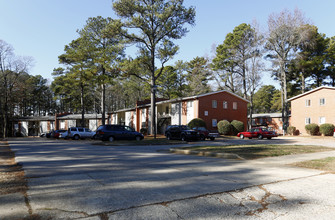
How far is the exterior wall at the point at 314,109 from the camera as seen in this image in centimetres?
3591

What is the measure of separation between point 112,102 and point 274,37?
1804 inches

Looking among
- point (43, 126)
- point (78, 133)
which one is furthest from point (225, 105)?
point (43, 126)

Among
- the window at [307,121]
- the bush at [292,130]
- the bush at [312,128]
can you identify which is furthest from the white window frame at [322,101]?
the bush at [292,130]

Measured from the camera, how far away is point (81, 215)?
12.3 feet

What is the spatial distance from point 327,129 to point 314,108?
516cm

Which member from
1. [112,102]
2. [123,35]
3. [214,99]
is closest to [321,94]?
[214,99]

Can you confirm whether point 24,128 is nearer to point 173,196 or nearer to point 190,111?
point 190,111

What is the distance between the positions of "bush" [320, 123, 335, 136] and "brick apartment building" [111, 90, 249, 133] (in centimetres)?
1065

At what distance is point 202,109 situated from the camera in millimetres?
35531

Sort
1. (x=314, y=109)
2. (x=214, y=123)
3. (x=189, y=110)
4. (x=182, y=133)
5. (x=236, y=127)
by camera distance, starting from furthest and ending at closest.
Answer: (x=314, y=109)
(x=214, y=123)
(x=189, y=110)
(x=236, y=127)
(x=182, y=133)

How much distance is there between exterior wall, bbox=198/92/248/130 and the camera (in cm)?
3581

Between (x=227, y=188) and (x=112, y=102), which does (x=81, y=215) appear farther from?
(x=112, y=102)

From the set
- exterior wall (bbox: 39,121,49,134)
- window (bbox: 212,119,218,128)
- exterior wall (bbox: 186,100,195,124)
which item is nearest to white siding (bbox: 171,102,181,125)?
exterior wall (bbox: 186,100,195,124)

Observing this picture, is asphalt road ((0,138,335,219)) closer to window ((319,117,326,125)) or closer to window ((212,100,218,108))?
window ((212,100,218,108))
